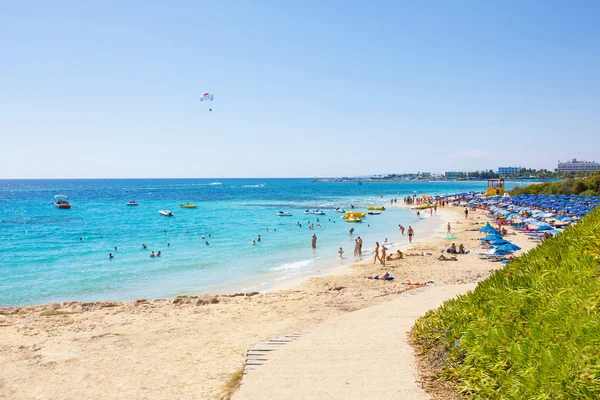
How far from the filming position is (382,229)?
4503 centimetres

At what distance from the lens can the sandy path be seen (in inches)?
290

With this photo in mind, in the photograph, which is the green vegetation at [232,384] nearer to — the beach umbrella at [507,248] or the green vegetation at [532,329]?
the green vegetation at [532,329]

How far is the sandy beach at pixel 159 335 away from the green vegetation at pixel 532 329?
4.69m

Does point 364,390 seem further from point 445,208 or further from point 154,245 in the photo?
point 445,208

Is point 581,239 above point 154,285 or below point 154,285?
above

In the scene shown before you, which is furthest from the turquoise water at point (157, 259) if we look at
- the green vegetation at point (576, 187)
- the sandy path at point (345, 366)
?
the green vegetation at point (576, 187)

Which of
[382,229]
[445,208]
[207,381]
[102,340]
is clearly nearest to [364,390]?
[207,381]

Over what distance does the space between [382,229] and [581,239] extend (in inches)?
1457

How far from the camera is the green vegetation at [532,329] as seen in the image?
5.54 metres

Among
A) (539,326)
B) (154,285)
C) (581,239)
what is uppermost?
(581,239)

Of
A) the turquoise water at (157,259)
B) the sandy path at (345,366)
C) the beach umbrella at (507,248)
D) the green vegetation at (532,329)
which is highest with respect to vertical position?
the green vegetation at (532,329)

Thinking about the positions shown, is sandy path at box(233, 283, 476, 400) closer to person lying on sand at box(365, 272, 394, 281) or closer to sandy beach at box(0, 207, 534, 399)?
sandy beach at box(0, 207, 534, 399)

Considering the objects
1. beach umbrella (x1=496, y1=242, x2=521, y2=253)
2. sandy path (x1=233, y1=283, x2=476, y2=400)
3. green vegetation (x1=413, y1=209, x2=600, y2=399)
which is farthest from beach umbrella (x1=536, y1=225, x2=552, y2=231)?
green vegetation (x1=413, y1=209, x2=600, y2=399)

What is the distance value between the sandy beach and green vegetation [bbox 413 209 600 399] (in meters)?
4.69
